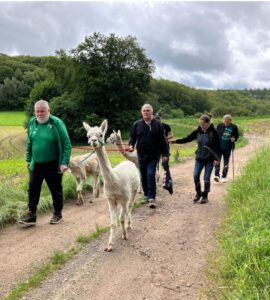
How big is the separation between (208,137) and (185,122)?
44334mm

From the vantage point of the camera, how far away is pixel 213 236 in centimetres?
573

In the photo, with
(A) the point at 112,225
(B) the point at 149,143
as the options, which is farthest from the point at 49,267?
Result: (B) the point at 149,143

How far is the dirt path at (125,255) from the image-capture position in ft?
13.6

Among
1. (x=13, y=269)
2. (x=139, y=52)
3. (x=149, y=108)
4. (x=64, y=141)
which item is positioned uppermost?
(x=139, y=52)

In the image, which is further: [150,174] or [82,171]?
[82,171]

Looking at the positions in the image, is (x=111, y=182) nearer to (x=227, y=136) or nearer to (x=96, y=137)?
(x=96, y=137)

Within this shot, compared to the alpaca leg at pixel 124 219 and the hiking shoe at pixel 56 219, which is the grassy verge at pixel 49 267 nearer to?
the alpaca leg at pixel 124 219

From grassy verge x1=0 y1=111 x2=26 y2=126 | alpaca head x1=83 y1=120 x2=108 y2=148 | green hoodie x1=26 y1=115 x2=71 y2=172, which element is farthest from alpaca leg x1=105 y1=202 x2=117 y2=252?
grassy verge x1=0 y1=111 x2=26 y2=126

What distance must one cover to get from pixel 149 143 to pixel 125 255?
3.12 metres

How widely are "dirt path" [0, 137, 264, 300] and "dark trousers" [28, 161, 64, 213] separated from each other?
0.51 m

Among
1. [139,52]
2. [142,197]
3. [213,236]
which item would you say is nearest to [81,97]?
[139,52]

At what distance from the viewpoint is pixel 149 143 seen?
771cm

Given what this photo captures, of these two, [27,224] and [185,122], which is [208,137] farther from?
[185,122]

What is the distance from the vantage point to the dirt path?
4.14 m
